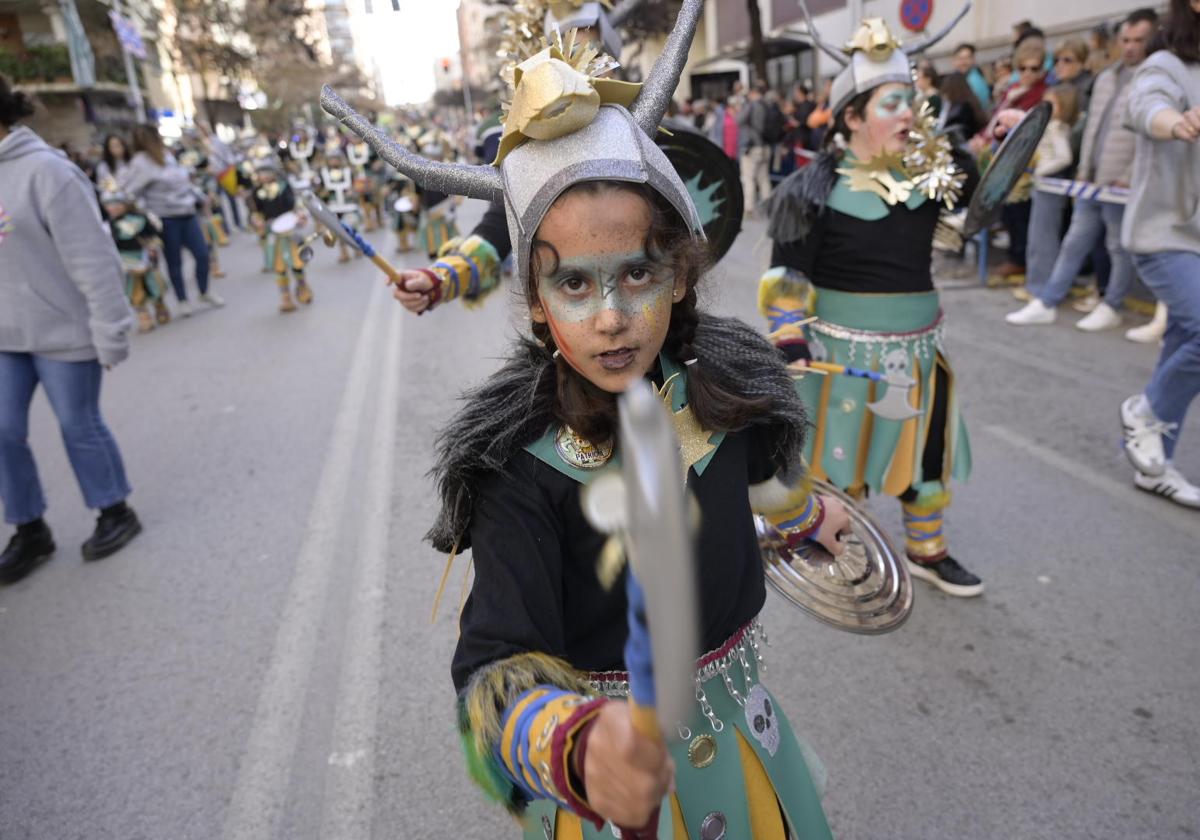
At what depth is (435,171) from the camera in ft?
4.53

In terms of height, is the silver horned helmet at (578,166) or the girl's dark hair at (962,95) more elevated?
the silver horned helmet at (578,166)

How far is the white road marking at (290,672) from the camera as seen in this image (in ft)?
8.41

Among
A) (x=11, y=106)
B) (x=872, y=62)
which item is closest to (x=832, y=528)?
(x=872, y=62)

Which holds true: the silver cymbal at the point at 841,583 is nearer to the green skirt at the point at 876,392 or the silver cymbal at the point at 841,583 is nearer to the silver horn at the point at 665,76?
the silver horn at the point at 665,76

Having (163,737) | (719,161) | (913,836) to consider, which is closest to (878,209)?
(719,161)

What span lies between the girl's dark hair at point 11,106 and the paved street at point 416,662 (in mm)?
2076

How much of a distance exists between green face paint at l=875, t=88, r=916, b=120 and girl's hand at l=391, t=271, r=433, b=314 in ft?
5.49

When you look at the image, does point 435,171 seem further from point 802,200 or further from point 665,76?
point 802,200

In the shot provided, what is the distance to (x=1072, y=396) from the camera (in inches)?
207

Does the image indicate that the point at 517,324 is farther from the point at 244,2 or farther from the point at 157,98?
the point at 157,98

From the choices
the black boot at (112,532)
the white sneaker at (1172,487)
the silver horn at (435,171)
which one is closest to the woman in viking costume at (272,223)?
the black boot at (112,532)

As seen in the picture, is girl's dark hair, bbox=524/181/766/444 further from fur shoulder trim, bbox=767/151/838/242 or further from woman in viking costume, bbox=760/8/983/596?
fur shoulder trim, bbox=767/151/838/242

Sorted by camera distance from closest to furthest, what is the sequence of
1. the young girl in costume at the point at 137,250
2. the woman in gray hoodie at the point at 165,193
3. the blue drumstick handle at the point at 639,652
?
the blue drumstick handle at the point at 639,652
the young girl in costume at the point at 137,250
the woman in gray hoodie at the point at 165,193

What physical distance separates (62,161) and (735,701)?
3.81 metres
